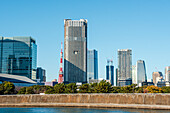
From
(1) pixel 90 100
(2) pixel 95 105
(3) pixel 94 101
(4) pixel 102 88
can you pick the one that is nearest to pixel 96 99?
(3) pixel 94 101

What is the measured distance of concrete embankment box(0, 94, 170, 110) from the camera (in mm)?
101700

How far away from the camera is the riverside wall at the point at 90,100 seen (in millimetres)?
102438

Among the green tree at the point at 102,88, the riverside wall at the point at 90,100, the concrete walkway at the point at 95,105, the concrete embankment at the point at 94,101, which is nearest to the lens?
the concrete walkway at the point at 95,105

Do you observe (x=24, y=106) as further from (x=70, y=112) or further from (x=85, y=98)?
(x=70, y=112)

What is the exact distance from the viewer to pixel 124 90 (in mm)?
132000


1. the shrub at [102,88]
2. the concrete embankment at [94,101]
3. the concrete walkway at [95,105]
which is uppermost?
the shrub at [102,88]

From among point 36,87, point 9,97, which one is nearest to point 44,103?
point 9,97

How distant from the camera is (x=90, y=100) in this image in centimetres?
11212

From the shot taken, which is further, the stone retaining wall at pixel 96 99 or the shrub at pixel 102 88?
the shrub at pixel 102 88

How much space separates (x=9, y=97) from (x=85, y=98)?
31830mm

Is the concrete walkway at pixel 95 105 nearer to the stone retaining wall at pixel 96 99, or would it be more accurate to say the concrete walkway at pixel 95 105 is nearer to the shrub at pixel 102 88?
the stone retaining wall at pixel 96 99

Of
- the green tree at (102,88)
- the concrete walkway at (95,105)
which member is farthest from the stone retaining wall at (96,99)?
the green tree at (102,88)

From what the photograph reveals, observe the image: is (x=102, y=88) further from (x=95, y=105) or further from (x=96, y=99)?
(x=95, y=105)

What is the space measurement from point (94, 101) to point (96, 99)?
3.62 ft
